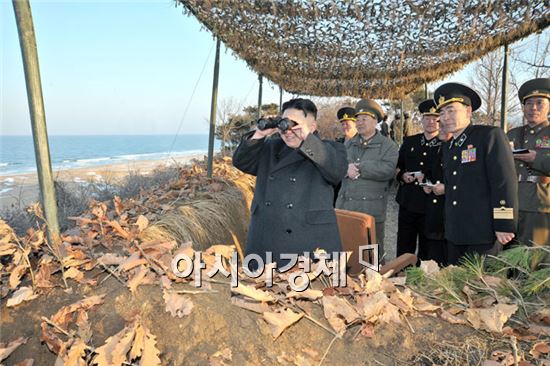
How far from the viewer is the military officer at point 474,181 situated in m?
2.64

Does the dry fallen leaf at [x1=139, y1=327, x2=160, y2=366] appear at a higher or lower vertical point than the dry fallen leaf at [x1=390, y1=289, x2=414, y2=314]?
lower

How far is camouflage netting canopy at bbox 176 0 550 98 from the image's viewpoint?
3717mm

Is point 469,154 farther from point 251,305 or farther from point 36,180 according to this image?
point 36,180

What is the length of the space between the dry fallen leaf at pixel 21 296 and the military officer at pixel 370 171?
3.03 metres

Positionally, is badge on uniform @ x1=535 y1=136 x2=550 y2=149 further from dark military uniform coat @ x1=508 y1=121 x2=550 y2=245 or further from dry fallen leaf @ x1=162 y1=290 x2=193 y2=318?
dry fallen leaf @ x1=162 y1=290 x2=193 y2=318

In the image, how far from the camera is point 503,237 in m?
2.62

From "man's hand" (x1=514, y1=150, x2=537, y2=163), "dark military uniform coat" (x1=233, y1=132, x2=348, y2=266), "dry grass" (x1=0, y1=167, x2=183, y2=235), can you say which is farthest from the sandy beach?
"man's hand" (x1=514, y1=150, x2=537, y2=163)

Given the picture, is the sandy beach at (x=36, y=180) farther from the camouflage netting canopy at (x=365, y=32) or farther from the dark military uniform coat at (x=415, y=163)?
the dark military uniform coat at (x=415, y=163)

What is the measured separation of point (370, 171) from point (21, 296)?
10.5 feet

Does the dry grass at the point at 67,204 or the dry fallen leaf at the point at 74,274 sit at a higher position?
the dry fallen leaf at the point at 74,274

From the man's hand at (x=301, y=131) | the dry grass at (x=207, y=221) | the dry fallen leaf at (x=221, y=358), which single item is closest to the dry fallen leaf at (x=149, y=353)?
the dry fallen leaf at (x=221, y=358)

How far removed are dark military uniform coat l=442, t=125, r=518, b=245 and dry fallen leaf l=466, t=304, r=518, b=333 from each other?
136 cm

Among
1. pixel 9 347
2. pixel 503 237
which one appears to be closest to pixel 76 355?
pixel 9 347

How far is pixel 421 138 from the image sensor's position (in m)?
4.36
